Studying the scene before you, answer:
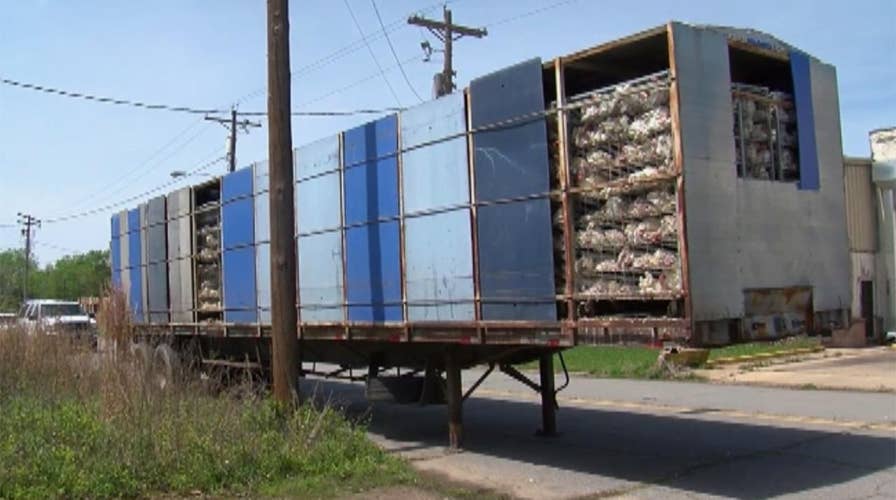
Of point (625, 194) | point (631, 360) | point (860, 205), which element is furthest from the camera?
point (860, 205)

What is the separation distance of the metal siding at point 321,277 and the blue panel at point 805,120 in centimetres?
548

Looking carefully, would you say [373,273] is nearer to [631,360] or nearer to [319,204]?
[319,204]

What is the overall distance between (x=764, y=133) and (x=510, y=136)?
92.0 inches

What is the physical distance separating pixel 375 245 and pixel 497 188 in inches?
88.0

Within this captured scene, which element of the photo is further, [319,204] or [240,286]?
[240,286]

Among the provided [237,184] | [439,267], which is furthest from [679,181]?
[237,184]

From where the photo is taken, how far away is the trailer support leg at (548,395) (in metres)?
10.8

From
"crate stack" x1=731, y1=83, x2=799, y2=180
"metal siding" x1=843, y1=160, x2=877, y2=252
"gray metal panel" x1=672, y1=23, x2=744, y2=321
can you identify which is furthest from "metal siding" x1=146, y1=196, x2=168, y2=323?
"metal siding" x1=843, y1=160, x2=877, y2=252

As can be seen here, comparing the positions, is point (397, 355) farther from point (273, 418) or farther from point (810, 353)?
point (810, 353)

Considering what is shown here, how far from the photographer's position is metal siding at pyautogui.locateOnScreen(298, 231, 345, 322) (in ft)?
36.6

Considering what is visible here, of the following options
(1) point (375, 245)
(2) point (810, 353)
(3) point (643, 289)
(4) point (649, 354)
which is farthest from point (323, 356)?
(2) point (810, 353)

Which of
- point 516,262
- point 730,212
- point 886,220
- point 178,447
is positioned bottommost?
point 178,447

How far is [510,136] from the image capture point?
28.1 ft

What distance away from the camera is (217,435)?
8.20 m
